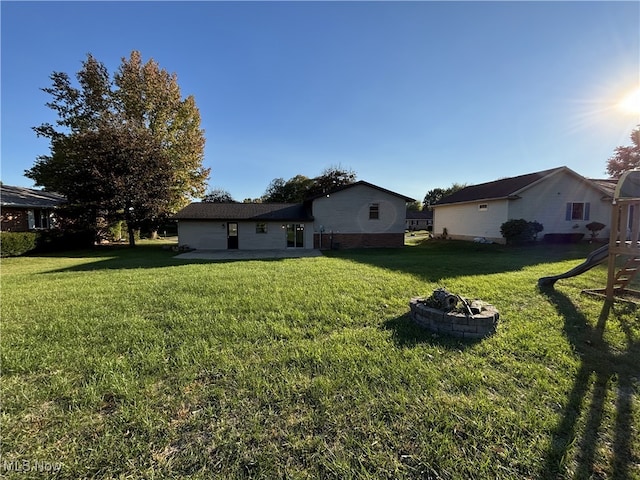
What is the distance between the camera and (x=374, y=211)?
65.1ft

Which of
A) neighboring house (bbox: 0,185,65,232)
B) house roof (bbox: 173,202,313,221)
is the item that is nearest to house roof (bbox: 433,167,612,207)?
house roof (bbox: 173,202,313,221)

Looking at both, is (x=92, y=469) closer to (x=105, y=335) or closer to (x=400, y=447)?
(x=400, y=447)

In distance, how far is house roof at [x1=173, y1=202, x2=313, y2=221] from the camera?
18.4 meters

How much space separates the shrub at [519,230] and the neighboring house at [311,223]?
627 centimetres

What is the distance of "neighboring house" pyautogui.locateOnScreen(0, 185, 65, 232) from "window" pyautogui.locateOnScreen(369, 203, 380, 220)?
21783mm

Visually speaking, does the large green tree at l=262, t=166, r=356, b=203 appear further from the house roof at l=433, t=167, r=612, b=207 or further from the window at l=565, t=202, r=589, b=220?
the window at l=565, t=202, r=589, b=220

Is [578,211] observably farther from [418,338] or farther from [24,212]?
[24,212]

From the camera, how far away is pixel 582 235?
18.1m

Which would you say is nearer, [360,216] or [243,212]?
[243,212]

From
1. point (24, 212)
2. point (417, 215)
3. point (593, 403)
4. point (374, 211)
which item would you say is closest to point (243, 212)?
point (374, 211)

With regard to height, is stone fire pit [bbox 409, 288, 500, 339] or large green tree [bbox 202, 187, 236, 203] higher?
large green tree [bbox 202, 187, 236, 203]

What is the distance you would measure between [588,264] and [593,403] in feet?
17.9

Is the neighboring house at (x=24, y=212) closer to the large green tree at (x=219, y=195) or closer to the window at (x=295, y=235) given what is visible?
the window at (x=295, y=235)

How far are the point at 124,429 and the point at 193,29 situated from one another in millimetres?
11467
